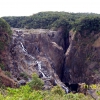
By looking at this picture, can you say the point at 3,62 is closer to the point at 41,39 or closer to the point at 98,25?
the point at 41,39

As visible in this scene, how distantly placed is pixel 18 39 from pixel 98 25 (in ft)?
49.2

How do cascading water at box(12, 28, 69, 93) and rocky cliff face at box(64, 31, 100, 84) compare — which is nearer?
cascading water at box(12, 28, 69, 93)

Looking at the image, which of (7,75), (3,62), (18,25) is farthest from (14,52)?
(18,25)

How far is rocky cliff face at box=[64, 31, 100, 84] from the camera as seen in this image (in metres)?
46.8

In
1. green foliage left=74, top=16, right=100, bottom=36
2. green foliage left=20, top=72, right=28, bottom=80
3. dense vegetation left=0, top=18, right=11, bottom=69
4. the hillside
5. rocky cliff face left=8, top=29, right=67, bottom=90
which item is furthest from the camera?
green foliage left=74, top=16, right=100, bottom=36

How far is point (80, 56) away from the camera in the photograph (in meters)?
48.3

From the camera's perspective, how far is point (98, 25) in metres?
48.4

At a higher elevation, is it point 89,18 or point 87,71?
point 89,18

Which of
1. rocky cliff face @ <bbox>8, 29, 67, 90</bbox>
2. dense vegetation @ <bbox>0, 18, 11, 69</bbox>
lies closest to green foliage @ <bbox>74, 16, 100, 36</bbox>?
rocky cliff face @ <bbox>8, 29, 67, 90</bbox>

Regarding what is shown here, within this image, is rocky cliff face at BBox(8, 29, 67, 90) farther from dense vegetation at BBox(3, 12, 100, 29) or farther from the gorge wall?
dense vegetation at BBox(3, 12, 100, 29)

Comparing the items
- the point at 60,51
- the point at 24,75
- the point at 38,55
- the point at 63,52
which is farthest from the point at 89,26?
the point at 24,75

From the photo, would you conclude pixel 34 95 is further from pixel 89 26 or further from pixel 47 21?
pixel 47 21

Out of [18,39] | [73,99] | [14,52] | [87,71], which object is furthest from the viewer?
[87,71]

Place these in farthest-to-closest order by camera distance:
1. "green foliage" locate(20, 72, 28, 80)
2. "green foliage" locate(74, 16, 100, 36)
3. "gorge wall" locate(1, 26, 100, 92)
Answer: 1. "green foliage" locate(74, 16, 100, 36)
2. "gorge wall" locate(1, 26, 100, 92)
3. "green foliage" locate(20, 72, 28, 80)
